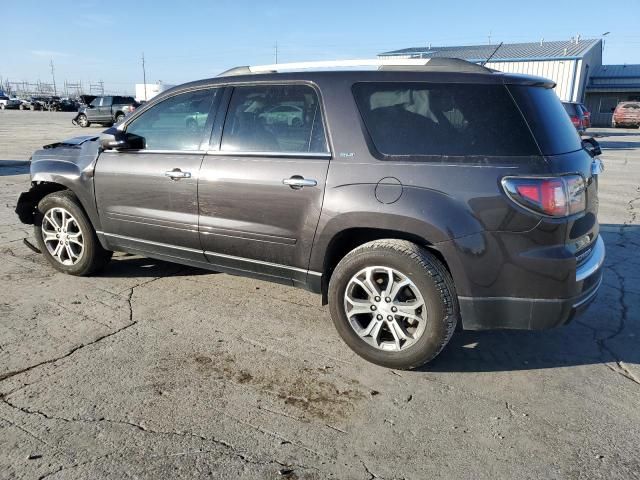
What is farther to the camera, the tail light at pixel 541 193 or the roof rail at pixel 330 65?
the roof rail at pixel 330 65

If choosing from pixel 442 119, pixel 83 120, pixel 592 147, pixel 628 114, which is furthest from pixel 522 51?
pixel 442 119

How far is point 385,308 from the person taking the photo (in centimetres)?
322

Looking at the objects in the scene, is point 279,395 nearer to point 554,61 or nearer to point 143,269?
point 143,269

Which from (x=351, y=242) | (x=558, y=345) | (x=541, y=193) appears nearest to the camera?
(x=541, y=193)

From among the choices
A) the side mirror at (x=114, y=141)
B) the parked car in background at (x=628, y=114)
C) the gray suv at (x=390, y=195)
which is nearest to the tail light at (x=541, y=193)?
the gray suv at (x=390, y=195)

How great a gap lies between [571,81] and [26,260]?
38.8 m

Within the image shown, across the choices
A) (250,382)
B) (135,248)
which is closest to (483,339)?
(250,382)

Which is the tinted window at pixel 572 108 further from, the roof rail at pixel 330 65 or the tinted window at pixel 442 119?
the tinted window at pixel 442 119

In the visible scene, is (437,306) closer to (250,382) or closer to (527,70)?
(250,382)

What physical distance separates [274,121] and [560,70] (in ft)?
127

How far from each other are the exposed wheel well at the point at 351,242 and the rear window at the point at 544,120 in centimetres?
87

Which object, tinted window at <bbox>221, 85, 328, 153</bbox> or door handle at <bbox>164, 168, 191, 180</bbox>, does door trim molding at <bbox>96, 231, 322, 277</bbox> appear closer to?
door handle at <bbox>164, 168, 191, 180</bbox>

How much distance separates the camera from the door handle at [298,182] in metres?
3.35

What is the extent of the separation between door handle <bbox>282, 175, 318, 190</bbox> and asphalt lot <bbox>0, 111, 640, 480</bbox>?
112 centimetres
